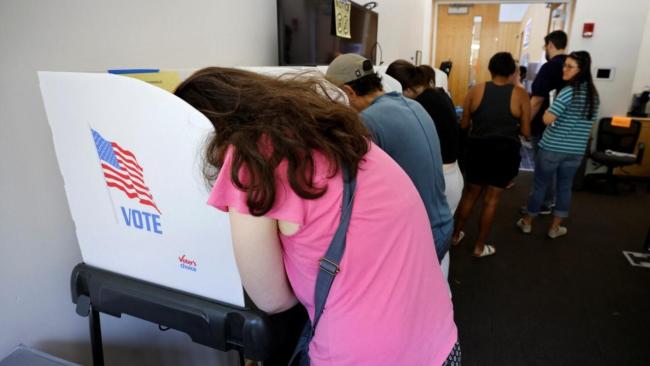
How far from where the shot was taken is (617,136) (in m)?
4.28

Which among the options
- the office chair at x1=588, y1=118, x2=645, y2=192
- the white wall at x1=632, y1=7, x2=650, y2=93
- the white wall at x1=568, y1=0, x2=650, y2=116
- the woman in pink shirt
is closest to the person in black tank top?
the woman in pink shirt

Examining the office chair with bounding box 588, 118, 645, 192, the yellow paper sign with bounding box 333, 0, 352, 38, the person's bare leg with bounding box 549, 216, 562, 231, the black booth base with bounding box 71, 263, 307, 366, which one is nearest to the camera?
the black booth base with bounding box 71, 263, 307, 366

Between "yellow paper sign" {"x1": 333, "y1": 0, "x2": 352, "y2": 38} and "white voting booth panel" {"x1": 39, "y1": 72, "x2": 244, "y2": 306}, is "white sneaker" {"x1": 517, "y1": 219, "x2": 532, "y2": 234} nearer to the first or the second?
"yellow paper sign" {"x1": 333, "y1": 0, "x2": 352, "y2": 38}

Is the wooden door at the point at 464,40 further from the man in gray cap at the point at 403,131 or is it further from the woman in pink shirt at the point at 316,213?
the woman in pink shirt at the point at 316,213

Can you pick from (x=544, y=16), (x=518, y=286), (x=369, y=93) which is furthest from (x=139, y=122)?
(x=544, y=16)

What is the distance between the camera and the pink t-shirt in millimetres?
646

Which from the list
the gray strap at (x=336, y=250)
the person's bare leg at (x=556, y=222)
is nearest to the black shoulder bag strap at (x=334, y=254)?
the gray strap at (x=336, y=250)

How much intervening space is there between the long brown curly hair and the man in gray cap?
1.60 ft

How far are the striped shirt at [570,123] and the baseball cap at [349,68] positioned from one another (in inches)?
75.6

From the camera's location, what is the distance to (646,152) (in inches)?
172

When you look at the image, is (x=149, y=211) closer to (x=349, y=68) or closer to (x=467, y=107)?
(x=349, y=68)

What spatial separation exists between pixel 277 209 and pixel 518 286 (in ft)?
7.50

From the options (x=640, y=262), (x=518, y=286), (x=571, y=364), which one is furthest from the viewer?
(x=640, y=262)

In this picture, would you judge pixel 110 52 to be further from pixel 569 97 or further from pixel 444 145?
pixel 569 97
